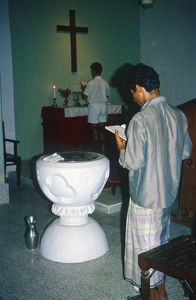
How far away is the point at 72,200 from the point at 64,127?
370cm

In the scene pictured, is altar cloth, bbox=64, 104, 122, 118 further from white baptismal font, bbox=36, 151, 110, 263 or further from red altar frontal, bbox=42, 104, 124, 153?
white baptismal font, bbox=36, 151, 110, 263

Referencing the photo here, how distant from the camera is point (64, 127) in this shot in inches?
259

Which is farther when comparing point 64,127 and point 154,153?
point 64,127

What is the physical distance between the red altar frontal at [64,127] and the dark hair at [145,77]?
434 centimetres

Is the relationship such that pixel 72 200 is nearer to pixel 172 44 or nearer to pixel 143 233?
pixel 143 233

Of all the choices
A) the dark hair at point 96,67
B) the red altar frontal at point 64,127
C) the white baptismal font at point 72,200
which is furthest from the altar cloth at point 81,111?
the white baptismal font at point 72,200

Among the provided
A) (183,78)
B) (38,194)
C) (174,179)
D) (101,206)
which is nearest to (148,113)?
(174,179)

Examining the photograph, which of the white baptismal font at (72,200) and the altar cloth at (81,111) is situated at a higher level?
Answer: the altar cloth at (81,111)

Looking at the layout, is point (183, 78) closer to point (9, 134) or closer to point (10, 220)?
point (9, 134)

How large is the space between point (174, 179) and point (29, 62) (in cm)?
519

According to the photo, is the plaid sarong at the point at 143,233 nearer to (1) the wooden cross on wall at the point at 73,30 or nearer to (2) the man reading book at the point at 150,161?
(2) the man reading book at the point at 150,161

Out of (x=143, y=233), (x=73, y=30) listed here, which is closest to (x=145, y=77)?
(x=143, y=233)

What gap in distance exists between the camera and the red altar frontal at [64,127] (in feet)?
21.5

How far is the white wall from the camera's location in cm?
779
